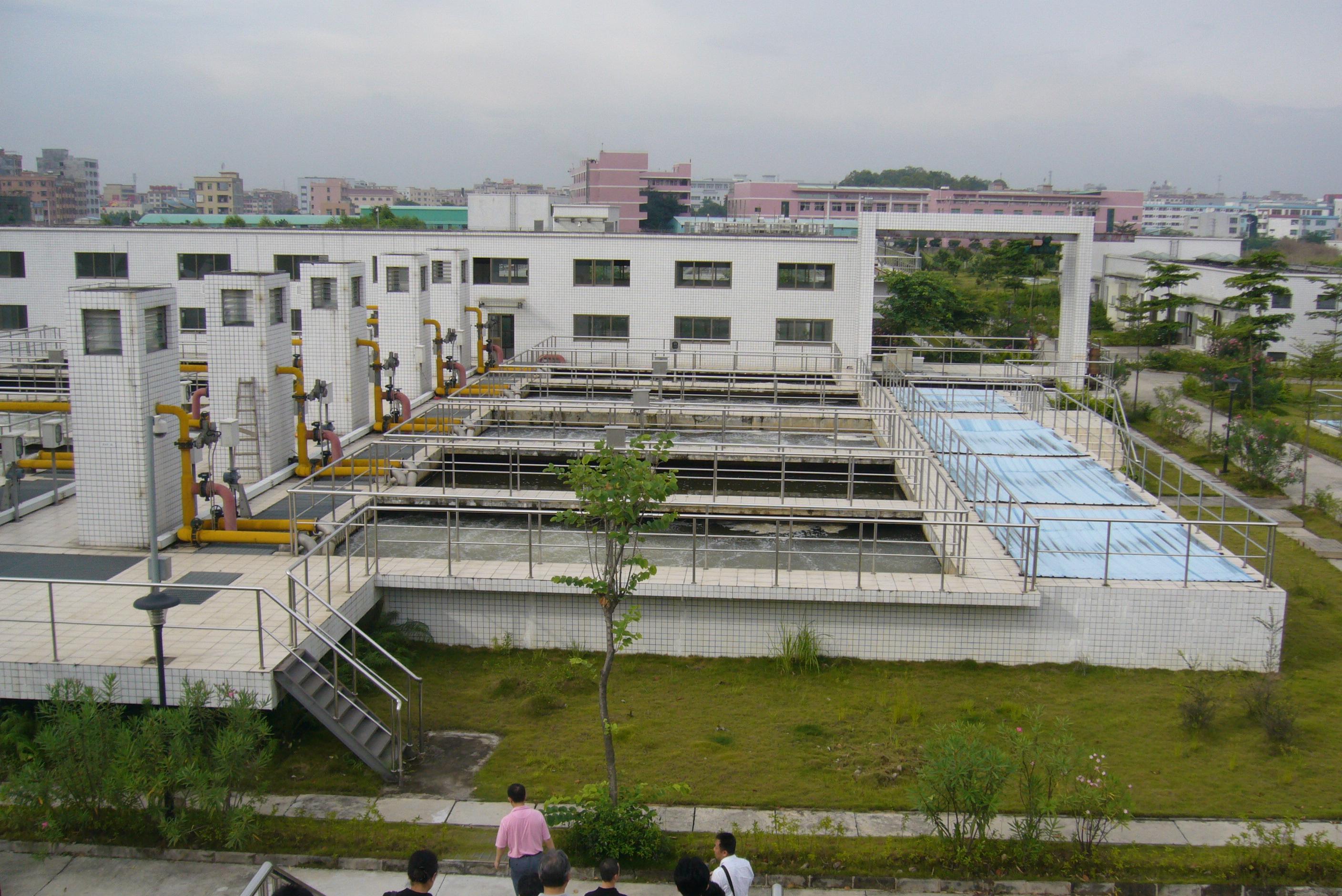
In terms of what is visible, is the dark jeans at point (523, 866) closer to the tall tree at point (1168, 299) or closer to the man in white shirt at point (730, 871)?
the man in white shirt at point (730, 871)

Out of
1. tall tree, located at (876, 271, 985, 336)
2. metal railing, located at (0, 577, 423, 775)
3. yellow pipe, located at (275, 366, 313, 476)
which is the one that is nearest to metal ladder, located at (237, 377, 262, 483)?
yellow pipe, located at (275, 366, 313, 476)

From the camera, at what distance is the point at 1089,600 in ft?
43.0

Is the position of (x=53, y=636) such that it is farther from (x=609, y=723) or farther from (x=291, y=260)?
(x=291, y=260)

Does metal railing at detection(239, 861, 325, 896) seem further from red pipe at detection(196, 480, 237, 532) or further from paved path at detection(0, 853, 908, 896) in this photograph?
red pipe at detection(196, 480, 237, 532)

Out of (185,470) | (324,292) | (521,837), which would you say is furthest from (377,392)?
(521,837)

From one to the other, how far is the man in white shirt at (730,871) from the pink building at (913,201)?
4117 inches

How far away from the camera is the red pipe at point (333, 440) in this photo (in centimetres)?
1853

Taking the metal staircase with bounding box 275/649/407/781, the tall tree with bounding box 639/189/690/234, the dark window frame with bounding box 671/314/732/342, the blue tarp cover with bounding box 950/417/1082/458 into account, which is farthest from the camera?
the tall tree with bounding box 639/189/690/234

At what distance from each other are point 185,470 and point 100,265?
901 inches

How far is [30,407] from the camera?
21953 mm

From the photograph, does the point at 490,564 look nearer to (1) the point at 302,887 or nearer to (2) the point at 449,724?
(2) the point at 449,724

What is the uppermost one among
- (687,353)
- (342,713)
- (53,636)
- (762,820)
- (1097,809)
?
(687,353)

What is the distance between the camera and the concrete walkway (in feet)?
30.6

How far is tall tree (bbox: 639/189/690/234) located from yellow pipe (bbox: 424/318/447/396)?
73.2 metres
